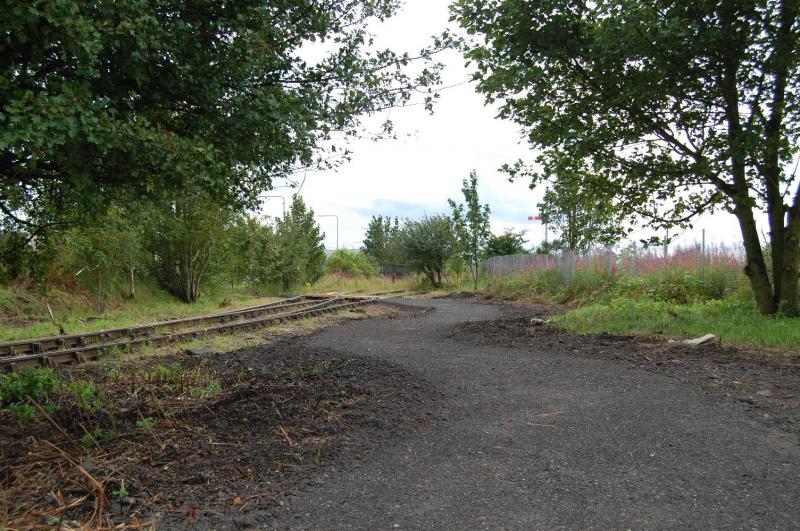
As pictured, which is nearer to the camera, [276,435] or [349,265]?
[276,435]

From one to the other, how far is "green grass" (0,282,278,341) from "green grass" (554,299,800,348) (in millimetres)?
10910

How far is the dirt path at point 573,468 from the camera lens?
2967 mm

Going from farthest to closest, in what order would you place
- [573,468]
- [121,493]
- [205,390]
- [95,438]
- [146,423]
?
[205,390], [146,423], [95,438], [573,468], [121,493]

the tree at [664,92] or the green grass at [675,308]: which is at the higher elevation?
the tree at [664,92]

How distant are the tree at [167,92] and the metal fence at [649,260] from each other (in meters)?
11.7

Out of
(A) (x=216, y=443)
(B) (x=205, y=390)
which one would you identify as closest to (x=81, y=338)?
(B) (x=205, y=390)

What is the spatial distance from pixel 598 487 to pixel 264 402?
3144 millimetres

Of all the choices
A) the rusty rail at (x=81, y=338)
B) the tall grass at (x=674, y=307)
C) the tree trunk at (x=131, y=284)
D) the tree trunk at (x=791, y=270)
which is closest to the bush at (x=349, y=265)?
the tree trunk at (x=131, y=284)

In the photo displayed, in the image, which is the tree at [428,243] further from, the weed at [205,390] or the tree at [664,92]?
the weed at [205,390]

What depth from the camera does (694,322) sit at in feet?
30.9

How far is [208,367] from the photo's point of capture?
7.34 metres

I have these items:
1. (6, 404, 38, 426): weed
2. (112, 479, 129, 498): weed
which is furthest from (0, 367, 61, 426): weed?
(112, 479, 129, 498): weed

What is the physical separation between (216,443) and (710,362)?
636 centimetres

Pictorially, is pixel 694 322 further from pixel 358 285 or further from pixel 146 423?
pixel 358 285
